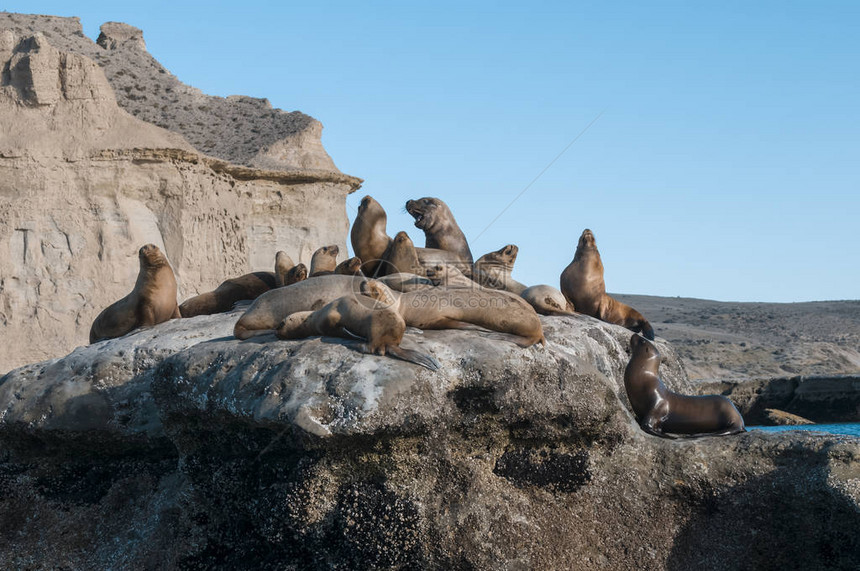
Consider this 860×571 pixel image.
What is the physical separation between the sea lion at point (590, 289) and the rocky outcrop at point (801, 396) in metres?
8.32

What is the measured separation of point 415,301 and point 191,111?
14129 millimetres

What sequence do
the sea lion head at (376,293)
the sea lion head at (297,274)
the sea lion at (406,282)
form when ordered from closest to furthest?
the sea lion head at (376,293) < the sea lion at (406,282) < the sea lion head at (297,274)

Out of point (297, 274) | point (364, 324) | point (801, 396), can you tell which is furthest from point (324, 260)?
point (801, 396)

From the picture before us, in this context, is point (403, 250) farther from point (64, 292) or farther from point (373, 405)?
point (64, 292)

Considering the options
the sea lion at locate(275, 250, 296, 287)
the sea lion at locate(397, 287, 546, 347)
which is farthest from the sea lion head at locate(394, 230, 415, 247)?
the sea lion at locate(397, 287, 546, 347)

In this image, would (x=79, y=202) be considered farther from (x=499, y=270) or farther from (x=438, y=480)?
(x=438, y=480)

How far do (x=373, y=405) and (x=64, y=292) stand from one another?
38.4 ft

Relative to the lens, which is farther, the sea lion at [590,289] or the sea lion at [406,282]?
the sea lion at [590,289]

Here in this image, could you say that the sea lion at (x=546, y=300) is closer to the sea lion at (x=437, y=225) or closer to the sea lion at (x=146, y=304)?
the sea lion at (x=437, y=225)

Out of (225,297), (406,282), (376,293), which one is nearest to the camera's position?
(376,293)

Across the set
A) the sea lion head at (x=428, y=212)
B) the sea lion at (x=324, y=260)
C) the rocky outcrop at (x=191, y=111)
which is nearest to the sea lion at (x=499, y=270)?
the sea lion head at (x=428, y=212)

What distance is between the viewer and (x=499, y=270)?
8539 mm

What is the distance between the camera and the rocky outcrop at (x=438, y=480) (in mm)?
4730

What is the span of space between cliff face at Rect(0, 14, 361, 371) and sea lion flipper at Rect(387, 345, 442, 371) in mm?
11141
